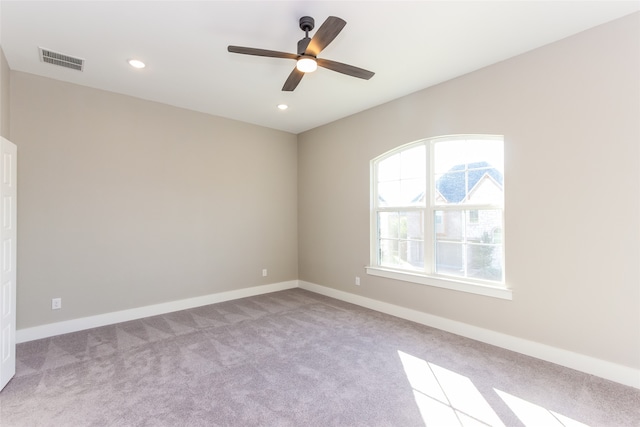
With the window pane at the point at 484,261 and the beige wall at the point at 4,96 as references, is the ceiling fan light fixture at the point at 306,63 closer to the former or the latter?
the window pane at the point at 484,261

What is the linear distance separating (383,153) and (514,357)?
2760 mm

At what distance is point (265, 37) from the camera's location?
2625 millimetres

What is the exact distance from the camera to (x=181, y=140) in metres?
4.31

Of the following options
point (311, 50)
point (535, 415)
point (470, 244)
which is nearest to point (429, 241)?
point (470, 244)

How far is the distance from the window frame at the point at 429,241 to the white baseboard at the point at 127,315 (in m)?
2.09

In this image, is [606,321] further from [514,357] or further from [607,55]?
[607,55]

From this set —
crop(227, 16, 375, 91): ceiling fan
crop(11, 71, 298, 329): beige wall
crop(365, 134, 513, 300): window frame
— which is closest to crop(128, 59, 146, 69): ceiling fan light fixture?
crop(11, 71, 298, 329): beige wall

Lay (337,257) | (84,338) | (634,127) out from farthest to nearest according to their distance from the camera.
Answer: (337,257) < (84,338) < (634,127)

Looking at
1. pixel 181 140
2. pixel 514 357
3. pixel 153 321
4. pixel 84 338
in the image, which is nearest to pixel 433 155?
pixel 514 357

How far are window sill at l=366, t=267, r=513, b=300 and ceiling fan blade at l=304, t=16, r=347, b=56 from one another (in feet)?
9.10

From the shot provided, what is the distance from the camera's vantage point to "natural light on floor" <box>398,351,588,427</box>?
1938 mm

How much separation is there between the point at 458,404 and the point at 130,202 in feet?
13.7

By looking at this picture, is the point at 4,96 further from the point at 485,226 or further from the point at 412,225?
the point at 485,226

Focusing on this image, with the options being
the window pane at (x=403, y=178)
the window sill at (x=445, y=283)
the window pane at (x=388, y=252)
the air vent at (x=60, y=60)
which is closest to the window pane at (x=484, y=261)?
the window sill at (x=445, y=283)
